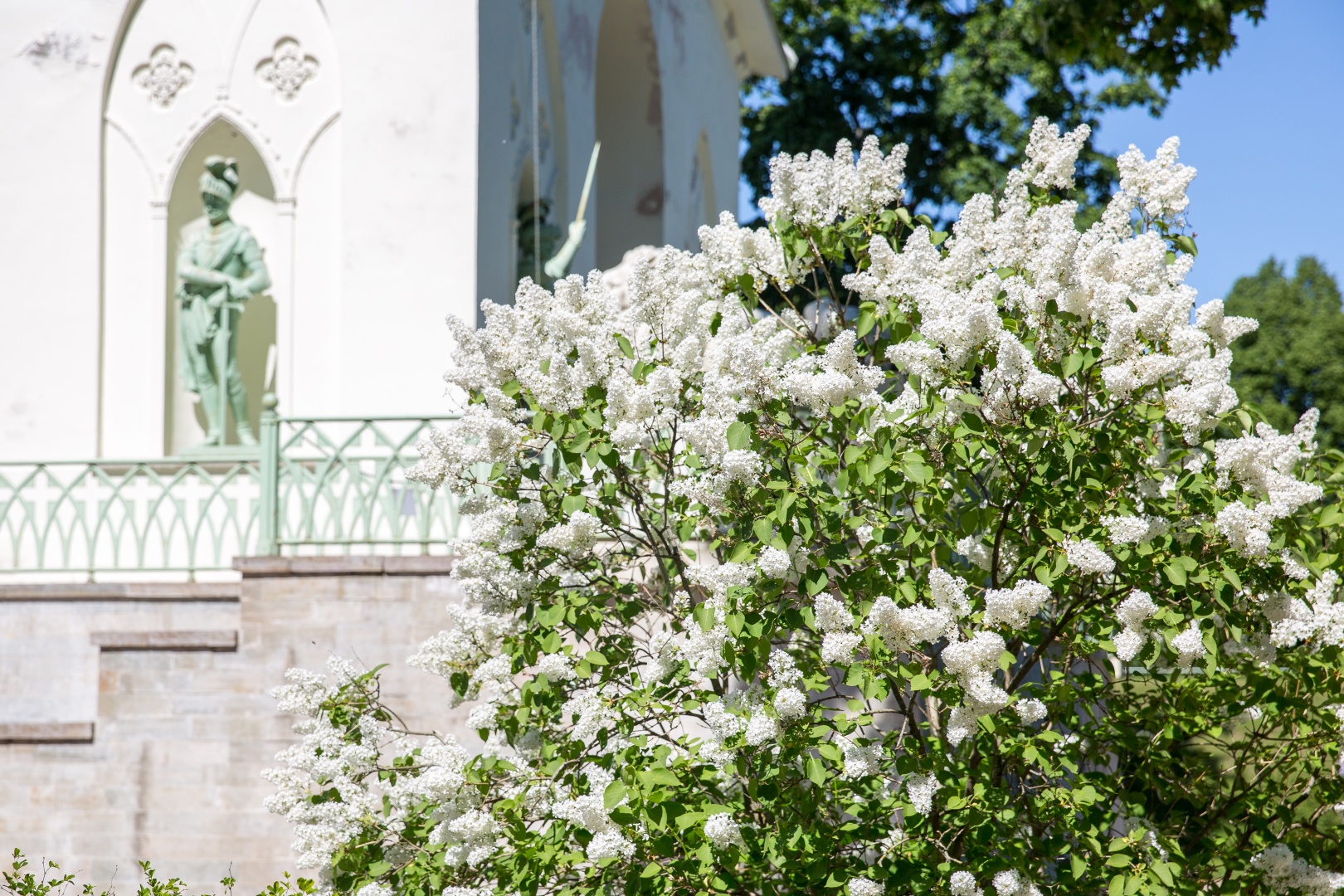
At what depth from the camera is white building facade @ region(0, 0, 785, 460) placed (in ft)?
34.3

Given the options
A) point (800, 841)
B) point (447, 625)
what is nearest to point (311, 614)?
point (447, 625)

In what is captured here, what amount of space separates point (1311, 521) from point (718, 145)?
17.1m

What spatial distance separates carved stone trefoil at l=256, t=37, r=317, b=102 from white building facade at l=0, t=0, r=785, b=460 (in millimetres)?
14

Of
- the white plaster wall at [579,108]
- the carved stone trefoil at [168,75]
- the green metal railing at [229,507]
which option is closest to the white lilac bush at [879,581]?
the green metal railing at [229,507]

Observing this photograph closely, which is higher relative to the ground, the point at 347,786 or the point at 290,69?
the point at 290,69

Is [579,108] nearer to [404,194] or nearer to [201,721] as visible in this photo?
[404,194]

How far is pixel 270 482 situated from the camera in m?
8.77

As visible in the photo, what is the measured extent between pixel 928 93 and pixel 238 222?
16.3m

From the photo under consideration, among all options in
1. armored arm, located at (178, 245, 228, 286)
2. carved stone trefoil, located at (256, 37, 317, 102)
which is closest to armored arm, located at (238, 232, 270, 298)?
armored arm, located at (178, 245, 228, 286)

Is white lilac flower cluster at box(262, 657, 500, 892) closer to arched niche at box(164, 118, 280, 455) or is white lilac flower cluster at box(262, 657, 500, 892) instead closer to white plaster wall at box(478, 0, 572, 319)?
white plaster wall at box(478, 0, 572, 319)

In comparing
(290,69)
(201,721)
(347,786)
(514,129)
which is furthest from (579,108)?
(347,786)

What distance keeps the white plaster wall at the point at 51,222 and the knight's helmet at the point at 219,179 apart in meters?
1.10

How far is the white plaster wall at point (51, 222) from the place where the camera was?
10766mm

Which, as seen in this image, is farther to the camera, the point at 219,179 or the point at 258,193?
the point at 258,193
